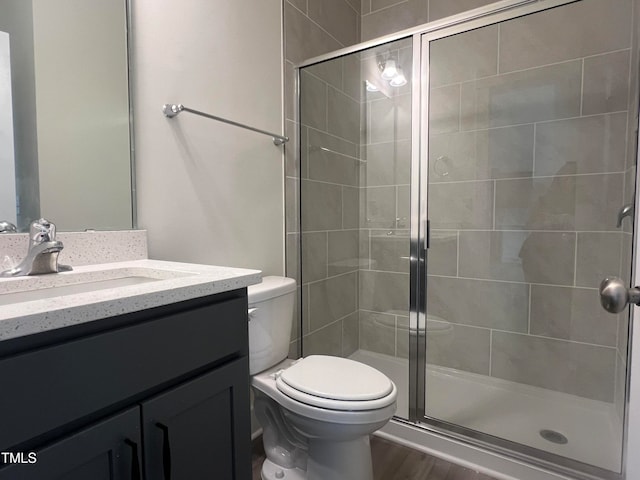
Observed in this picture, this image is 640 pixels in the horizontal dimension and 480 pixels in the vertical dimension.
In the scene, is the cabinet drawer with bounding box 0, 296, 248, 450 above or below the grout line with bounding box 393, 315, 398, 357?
above

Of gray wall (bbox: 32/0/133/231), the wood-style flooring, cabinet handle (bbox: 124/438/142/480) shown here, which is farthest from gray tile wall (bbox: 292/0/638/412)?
cabinet handle (bbox: 124/438/142/480)

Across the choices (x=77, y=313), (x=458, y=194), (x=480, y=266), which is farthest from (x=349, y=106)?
(x=77, y=313)

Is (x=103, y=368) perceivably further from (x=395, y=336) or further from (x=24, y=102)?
(x=395, y=336)

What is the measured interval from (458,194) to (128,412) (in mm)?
1927

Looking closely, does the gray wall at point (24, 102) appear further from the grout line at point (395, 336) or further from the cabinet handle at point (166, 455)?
the grout line at point (395, 336)

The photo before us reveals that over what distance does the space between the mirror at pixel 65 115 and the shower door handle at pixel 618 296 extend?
126cm

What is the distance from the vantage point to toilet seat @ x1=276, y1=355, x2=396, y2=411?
112 cm

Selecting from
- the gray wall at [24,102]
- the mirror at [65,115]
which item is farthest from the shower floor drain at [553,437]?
the gray wall at [24,102]

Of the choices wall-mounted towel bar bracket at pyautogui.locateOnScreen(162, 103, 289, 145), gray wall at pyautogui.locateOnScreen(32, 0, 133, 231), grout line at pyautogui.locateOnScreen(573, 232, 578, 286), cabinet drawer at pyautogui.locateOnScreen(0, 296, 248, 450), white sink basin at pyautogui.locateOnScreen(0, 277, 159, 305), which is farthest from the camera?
grout line at pyautogui.locateOnScreen(573, 232, 578, 286)

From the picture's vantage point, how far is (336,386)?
1.20 metres

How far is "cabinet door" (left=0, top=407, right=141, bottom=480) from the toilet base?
0.88 metres

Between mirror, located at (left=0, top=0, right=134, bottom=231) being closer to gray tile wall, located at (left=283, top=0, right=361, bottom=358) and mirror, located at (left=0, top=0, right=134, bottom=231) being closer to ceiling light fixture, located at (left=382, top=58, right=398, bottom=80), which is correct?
gray tile wall, located at (left=283, top=0, right=361, bottom=358)

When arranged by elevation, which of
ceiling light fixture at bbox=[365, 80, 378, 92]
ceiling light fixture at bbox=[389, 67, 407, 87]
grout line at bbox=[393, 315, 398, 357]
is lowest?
grout line at bbox=[393, 315, 398, 357]

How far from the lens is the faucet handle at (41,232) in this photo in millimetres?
895
